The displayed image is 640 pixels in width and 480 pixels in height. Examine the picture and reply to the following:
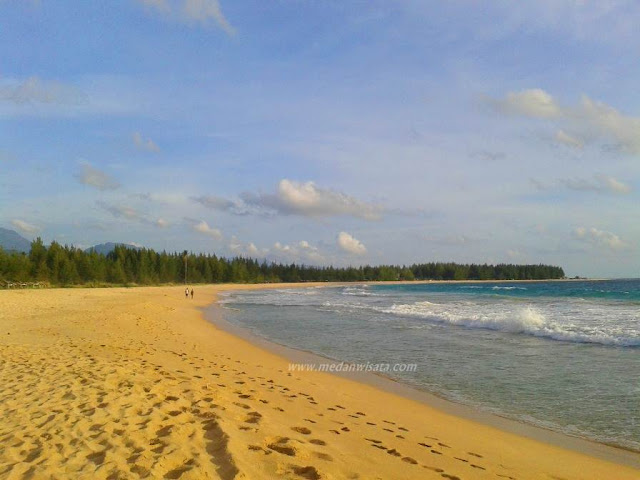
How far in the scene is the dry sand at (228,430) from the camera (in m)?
4.46

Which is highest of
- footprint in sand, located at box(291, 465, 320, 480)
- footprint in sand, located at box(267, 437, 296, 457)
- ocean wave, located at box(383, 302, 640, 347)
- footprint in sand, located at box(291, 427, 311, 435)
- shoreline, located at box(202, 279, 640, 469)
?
footprint in sand, located at box(291, 465, 320, 480)

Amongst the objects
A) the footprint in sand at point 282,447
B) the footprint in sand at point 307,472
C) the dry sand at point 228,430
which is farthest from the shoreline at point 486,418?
the footprint in sand at point 307,472

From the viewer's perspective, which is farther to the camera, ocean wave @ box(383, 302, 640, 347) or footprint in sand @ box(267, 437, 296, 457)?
ocean wave @ box(383, 302, 640, 347)

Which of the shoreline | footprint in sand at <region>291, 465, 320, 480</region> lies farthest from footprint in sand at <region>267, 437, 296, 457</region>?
the shoreline

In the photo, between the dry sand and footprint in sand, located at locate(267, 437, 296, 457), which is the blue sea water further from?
footprint in sand, located at locate(267, 437, 296, 457)

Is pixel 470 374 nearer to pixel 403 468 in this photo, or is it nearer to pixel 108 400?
pixel 403 468

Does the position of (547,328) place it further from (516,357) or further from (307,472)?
(307,472)

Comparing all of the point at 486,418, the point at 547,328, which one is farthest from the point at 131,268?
the point at 486,418

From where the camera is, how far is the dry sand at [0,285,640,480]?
4.46m

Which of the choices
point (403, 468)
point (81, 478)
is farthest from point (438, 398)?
point (81, 478)

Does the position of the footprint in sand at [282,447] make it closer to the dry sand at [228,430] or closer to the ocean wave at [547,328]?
the dry sand at [228,430]

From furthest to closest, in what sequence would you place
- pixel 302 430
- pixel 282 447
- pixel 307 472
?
1. pixel 302 430
2. pixel 282 447
3. pixel 307 472

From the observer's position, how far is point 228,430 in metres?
5.37

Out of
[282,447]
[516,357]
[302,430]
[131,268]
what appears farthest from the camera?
[131,268]
